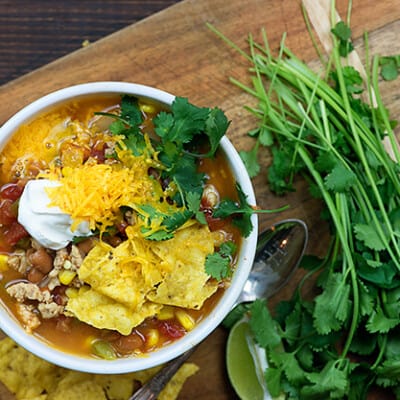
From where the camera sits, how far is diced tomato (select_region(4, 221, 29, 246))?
225 centimetres

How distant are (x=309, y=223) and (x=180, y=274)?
2.56 feet

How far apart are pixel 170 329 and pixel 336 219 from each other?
803 millimetres

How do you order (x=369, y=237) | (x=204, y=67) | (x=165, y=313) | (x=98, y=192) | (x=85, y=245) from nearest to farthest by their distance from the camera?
(x=98, y=192)
(x=85, y=245)
(x=165, y=313)
(x=369, y=237)
(x=204, y=67)

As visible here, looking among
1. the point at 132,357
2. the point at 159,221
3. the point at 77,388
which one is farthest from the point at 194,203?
the point at 77,388

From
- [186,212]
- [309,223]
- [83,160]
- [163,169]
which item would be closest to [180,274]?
[186,212]

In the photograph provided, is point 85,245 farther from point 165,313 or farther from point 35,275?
point 165,313

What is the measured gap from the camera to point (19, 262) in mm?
2271

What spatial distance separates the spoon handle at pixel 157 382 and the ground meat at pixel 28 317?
59 centimetres

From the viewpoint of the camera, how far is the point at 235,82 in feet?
8.85

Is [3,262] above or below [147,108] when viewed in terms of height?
below

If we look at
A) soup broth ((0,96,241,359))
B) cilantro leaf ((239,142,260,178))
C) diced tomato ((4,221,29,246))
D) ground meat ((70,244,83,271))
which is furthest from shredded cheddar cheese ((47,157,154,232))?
cilantro leaf ((239,142,260,178))

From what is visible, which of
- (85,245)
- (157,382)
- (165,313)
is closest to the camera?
(85,245)

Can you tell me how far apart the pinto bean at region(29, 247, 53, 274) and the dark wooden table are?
3.19ft

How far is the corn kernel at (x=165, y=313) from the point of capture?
229 cm
